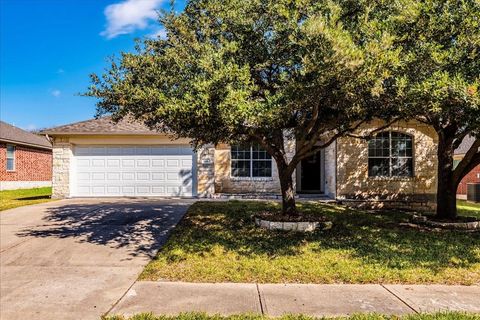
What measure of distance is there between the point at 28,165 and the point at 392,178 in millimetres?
22789

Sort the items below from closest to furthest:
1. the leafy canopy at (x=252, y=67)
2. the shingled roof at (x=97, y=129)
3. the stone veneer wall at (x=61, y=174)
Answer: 1. the leafy canopy at (x=252, y=67)
2. the shingled roof at (x=97, y=129)
3. the stone veneer wall at (x=61, y=174)

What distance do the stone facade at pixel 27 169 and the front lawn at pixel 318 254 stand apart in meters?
17.4

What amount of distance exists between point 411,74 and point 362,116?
1970mm

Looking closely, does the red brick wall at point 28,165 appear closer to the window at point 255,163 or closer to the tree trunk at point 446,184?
the window at point 255,163

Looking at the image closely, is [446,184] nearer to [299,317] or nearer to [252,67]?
[252,67]

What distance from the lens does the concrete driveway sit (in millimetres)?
5148

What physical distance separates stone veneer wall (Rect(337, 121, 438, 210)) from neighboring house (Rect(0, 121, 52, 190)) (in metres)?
19.5

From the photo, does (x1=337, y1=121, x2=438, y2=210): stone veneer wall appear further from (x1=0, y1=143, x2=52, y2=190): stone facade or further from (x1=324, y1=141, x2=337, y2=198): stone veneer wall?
(x1=0, y1=143, x2=52, y2=190): stone facade

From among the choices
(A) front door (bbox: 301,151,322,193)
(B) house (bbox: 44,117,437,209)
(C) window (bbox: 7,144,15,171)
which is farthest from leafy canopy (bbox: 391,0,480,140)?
(C) window (bbox: 7,144,15,171)

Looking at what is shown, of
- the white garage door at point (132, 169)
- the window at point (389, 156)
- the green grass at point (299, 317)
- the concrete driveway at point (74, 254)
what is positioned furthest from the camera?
the white garage door at point (132, 169)

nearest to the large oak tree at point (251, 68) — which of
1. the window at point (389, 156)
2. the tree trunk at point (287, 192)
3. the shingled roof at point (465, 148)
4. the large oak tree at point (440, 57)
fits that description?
the large oak tree at point (440, 57)

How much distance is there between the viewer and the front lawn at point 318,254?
6207 mm

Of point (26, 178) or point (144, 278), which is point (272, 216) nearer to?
point (144, 278)

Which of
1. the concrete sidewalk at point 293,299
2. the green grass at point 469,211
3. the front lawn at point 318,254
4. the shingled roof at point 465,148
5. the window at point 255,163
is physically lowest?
the concrete sidewalk at point 293,299
